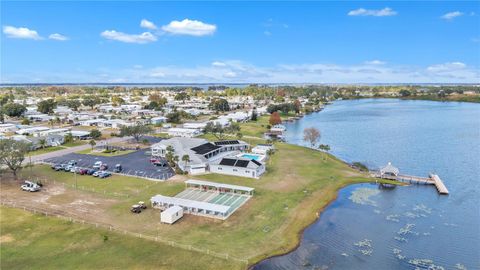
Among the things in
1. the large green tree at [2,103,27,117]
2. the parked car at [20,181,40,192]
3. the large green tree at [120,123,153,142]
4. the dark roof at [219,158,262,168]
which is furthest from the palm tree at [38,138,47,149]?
the large green tree at [2,103,27,117]

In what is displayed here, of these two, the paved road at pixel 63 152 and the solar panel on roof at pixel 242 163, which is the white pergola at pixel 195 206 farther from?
the paved road at pixel 63 152

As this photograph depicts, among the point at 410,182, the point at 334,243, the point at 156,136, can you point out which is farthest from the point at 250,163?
the point at 156,136

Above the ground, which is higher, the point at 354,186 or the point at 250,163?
the point at 250,163

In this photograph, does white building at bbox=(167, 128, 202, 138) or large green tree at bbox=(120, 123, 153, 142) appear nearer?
large green tree at bbox=(120, 123, 153, 142)

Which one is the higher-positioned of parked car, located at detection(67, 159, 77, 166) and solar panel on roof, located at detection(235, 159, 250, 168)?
solar panel on roof, located at detection(235, 159, 250, 168)

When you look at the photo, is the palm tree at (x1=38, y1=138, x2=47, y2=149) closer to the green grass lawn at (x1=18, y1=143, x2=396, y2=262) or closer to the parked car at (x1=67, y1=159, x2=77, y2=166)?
the parked car at (x1=67, y1=159, x2=77, y2=166)

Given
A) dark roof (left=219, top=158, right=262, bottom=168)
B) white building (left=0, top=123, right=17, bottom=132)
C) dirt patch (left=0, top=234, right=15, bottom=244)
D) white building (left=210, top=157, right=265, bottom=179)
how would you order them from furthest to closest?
white building (left=0, top=123, right=17, bottom=132) < dark roof (left=219, top=158, right=262, bottom=168) < white building (left=210, top=157, right=265, bottom=179) < dirt patch (left=0, top=234, right=15, bottom=244)

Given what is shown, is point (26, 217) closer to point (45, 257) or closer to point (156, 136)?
point (45, 257)
